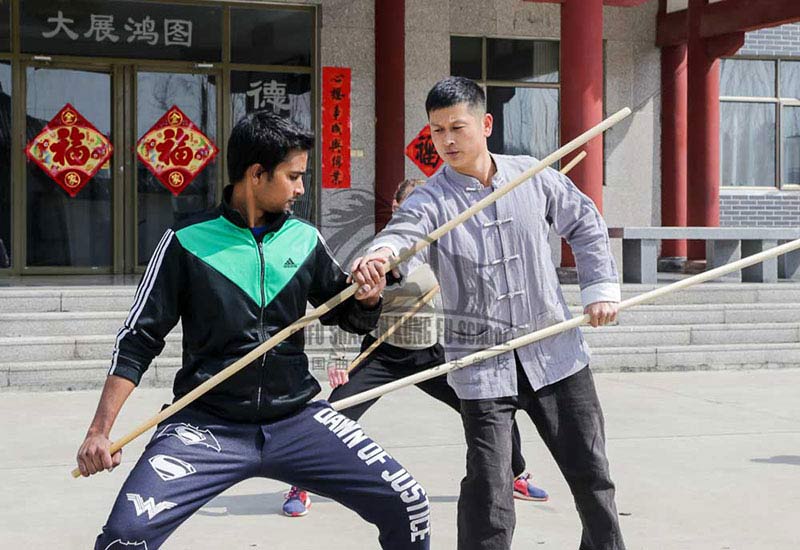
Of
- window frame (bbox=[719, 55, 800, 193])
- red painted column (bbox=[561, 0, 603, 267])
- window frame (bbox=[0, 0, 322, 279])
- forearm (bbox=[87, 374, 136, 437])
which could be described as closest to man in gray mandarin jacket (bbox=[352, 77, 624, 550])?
forearm (bbox=[87, 374, 136, 437])

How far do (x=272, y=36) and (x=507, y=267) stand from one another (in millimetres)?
10683

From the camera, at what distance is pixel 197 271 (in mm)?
3104

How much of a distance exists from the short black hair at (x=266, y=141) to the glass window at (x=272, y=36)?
1083 centimetres

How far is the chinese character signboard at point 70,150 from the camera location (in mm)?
13086

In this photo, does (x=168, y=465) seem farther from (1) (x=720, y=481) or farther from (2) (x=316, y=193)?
(2) (x=316, y=193)

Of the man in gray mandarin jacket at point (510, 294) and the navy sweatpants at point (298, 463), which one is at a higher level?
the man in gray mandarin jacket at point (510, 294)

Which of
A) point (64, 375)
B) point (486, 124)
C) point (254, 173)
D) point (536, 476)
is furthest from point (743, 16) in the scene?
point (254, 173)

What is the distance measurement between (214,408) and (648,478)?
3.22 meters

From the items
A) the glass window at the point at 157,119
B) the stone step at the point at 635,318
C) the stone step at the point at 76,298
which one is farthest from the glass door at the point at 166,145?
the stone step at the point at 635,318

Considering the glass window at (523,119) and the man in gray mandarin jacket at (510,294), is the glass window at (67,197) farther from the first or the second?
the man in gray mandarin jacket at (510,294)

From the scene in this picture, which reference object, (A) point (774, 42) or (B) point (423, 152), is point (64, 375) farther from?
(A) point (774, 42)

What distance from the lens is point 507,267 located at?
3674mm

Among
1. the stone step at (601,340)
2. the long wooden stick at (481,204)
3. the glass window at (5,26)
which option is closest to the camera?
the long wooden stick at (481,204)

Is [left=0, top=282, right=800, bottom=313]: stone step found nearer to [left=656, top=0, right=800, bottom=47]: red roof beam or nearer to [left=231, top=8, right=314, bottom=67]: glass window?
[left=656, top=0, right=800, bottom=47]: red roof beam
